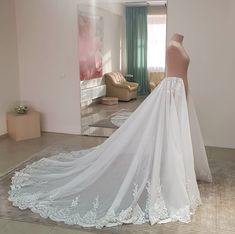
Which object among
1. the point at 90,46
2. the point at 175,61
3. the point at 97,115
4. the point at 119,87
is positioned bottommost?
the point at 97,115

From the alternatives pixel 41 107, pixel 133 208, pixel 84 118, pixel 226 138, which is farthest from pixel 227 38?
pixel 41 107

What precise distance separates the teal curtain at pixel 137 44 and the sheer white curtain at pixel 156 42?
0.25 feet

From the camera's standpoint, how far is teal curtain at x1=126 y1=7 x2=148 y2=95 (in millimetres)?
4613

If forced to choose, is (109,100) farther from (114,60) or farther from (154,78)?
(154,78)

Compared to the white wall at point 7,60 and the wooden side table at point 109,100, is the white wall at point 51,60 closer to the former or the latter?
the white wall at point 7,60

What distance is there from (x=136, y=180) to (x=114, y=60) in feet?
8.50

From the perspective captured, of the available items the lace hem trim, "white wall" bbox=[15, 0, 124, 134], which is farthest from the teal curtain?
the lace hem trim

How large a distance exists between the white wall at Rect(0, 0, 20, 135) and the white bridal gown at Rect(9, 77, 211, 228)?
2348mm

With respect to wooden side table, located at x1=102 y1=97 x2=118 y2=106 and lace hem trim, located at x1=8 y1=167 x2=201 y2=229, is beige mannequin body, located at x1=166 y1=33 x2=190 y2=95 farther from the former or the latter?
wooden side table, located at x1=102 y1=97 x2=118 y2=106

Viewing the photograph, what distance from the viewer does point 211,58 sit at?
173 inches

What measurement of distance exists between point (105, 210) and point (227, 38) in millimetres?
3013

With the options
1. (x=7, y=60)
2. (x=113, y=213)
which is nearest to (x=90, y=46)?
(x=7, y=60)

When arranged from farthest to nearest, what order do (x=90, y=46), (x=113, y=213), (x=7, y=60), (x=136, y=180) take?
(x=7, y=60) → (x=90, y=46) → (x=136, y=180) → (x=113, y=213)

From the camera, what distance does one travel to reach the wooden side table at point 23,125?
4984 mm
